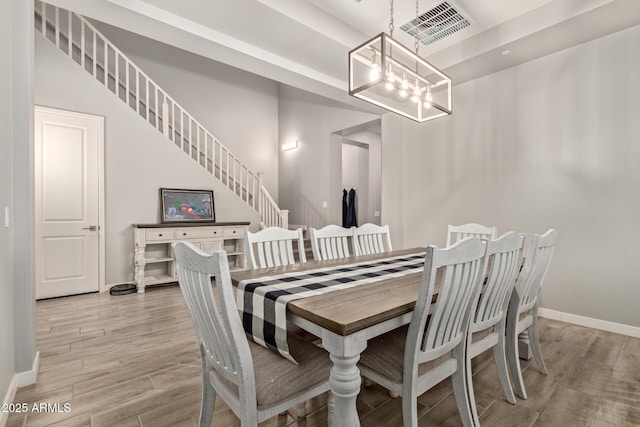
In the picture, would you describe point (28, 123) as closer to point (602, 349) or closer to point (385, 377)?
point (385, 377)

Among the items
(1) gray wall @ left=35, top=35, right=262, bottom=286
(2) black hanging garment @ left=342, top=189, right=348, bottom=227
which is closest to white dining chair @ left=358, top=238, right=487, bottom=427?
(1) gray wall @ left=35, top=35, right=262, bottom=286

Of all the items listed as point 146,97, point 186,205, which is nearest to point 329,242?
point 186,205

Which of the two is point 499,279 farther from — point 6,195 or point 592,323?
point 6,195

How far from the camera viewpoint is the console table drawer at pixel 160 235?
4027mm

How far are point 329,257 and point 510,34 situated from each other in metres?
2.79

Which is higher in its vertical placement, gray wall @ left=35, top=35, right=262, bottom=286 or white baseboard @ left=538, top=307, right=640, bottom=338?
gray wall @ left=35, top=35, right=262, bottom=286

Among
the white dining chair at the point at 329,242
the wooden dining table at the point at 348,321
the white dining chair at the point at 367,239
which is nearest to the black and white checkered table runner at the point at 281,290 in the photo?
the wooden dining table at the point at 348,321

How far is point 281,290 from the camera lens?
1.42 metres

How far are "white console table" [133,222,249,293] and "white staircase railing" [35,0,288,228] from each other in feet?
2.17

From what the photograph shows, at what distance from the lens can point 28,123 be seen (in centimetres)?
186

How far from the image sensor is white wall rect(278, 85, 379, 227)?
18.7 ft

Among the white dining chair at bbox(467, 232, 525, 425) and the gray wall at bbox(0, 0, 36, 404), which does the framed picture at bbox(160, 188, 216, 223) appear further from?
the white dining chair at bbox(467, 232, 525, 425)

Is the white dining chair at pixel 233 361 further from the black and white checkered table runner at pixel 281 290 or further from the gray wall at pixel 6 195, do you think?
the gray wall at pixel 6 195

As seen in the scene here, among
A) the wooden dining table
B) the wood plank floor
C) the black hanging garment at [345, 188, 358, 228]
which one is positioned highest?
the black hanging garment at [345, 188, 358, 228]
